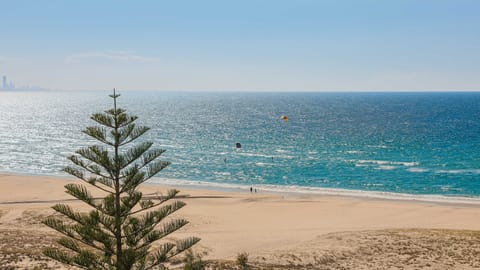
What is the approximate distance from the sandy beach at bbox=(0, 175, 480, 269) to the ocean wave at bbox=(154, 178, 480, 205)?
1.95 metres

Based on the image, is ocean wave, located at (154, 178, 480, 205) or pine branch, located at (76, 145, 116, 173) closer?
pine branch, located at (76, 145, 116, 173)

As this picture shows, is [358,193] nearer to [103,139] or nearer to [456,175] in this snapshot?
[456,175]

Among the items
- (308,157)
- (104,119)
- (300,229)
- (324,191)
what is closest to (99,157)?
(104,119)

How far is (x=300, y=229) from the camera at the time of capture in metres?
33.0

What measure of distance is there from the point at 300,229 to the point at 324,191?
57.3ft

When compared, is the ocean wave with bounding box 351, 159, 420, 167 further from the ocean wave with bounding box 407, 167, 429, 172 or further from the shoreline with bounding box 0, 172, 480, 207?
the shoreline with bounding box 0, 172, 480, 207

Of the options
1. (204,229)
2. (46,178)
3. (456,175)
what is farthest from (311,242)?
(46,178)

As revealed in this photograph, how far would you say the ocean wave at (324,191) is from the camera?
45425 millimetres

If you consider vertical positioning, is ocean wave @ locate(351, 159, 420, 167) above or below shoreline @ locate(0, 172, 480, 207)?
above

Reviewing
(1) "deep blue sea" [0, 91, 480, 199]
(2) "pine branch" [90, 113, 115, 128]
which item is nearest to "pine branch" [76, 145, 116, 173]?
(2) "pine branch" [90, 113, 115, 128]

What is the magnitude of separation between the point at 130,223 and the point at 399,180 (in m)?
45.4

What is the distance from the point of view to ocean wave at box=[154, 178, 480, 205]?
4542cm

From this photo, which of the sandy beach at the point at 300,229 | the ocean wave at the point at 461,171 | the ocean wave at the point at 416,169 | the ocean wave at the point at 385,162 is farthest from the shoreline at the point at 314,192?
the ocean wave at the point at 385,162

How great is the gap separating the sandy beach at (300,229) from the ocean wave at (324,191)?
195cm
